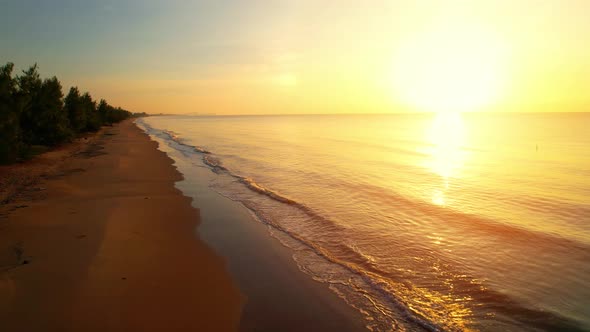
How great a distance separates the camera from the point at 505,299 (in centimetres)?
690

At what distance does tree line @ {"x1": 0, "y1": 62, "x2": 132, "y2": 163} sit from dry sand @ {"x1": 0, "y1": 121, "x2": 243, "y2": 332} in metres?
7.30

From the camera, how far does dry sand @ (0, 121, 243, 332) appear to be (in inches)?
218

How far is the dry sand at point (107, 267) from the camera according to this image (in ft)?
18.1

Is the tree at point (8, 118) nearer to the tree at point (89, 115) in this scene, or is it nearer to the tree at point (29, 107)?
the tree at point (29, 107)

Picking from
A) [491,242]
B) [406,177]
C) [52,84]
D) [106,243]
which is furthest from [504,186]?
[52,84]

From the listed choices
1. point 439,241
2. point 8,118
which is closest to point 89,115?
point 8,118

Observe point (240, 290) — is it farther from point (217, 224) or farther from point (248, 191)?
point (248, 191)

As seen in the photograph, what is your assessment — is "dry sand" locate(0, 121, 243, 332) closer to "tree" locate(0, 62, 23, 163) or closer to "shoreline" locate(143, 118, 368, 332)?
"shoreline" locate(143, 118, 368, 332)

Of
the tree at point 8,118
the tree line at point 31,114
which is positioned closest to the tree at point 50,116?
the tree line at point 31,114

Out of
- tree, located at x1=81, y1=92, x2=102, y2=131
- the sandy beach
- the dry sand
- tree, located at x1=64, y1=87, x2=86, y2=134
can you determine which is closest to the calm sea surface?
the sandy beach

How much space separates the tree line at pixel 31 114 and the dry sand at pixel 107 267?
730 centimetres

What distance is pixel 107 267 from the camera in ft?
24.0

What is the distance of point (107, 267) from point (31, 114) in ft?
84.5

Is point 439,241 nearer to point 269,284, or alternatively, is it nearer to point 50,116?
point 269,284
